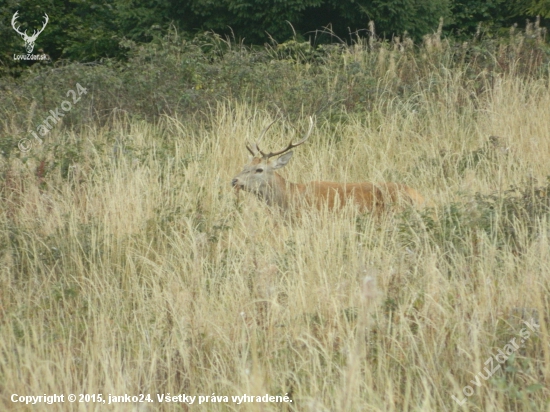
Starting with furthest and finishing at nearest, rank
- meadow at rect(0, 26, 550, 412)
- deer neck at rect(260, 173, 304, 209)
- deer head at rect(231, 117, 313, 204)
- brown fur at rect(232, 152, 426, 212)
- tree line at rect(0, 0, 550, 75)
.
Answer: tree line at rect(0, 0, 550, 75), deer neck at rect(260, 173, 304, 209), deer head at rect(231, 117, 313, 204), brown fur at rect(232, 152, 426, 212), meadow at rect(0, 26, 550, 412)

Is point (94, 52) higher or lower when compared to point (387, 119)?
higher

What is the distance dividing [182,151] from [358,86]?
2.82m

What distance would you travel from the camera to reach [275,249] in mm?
5781

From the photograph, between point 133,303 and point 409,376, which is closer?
point 409,376

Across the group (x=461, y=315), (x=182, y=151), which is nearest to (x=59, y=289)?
(x=461, y=315)

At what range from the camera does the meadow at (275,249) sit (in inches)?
155

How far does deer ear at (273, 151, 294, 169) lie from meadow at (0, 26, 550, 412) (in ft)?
1.53

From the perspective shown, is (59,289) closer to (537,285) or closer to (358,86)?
(537,285)

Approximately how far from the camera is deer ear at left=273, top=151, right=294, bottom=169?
8078 mm

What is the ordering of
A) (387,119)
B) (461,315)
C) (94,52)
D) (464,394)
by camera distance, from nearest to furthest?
(464,394)
(461,315)
(387,119)
(94,52)

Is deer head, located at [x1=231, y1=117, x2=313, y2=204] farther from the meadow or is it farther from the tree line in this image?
the tree line

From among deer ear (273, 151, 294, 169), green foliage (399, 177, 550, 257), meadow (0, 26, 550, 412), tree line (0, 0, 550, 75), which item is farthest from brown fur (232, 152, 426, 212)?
tree line (0, 0, 550, 75)

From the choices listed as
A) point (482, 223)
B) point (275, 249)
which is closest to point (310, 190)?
point (275, 249)

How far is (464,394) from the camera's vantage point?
374cm
